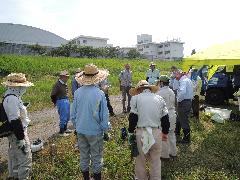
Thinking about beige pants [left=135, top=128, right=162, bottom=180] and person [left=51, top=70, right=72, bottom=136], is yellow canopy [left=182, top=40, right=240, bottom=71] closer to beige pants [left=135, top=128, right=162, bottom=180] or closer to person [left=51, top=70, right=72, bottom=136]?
person [left=51, top=70, right=72, bottom=136]

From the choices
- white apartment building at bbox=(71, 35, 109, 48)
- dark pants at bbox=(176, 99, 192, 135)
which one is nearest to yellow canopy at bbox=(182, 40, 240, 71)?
dark pants at bbox=(176, 99, 192, 135)

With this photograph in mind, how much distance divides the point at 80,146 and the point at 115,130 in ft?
14.1

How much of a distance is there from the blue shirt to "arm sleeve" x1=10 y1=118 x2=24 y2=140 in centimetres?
102

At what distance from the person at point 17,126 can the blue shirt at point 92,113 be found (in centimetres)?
103

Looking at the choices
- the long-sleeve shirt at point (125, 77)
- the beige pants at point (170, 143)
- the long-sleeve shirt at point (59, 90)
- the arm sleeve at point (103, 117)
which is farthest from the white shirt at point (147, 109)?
the long-sleeve shirt at point (125, 77)

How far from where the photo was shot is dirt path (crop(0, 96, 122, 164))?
9448mm

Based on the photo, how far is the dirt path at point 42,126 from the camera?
945 centimetres

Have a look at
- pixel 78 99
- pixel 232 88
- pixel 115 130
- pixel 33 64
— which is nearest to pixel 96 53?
pixel 33 64

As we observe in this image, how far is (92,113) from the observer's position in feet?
19.9

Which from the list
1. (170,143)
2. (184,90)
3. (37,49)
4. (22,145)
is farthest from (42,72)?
(22,145)

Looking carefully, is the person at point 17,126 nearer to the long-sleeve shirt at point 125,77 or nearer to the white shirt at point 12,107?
the white shirt at point 12,107

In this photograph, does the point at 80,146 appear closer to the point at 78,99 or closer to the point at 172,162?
the point at 78,99

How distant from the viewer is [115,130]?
10.4 metres

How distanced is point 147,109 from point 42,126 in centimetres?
679
